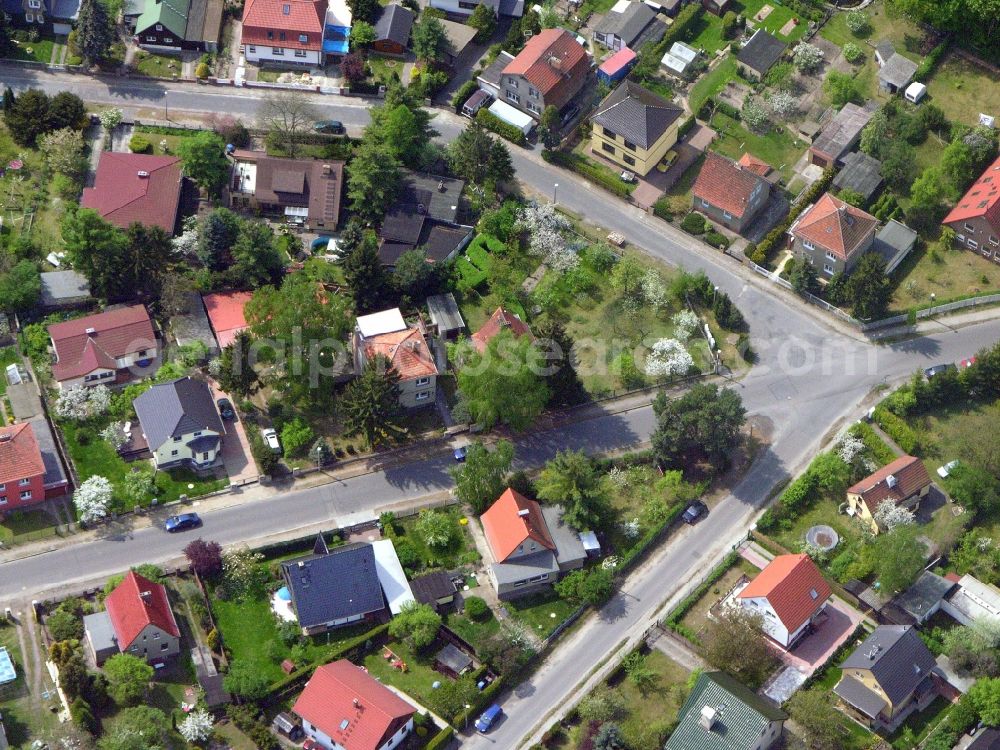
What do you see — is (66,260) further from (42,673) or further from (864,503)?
(864,503)

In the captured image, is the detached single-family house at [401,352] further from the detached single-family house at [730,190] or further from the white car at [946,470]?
the white car at [946,470]

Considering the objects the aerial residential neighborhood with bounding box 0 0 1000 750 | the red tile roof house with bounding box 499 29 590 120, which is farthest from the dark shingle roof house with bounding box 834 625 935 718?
the red tile roof house with bounding box 499 29 590 120

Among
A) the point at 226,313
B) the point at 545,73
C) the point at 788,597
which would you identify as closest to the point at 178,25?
the point at 226,313

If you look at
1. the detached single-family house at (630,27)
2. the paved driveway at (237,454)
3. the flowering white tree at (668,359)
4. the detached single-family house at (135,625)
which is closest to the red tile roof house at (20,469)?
the detached single-family house at (135,625)

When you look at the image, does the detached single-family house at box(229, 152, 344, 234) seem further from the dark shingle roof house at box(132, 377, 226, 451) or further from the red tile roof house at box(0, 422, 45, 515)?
the red tile roof house at box(0, 422, 45, 515)

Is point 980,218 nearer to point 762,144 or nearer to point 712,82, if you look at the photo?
point 762,144

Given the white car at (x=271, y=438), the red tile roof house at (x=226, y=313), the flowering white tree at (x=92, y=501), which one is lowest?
the flowering white tree at (x=92, y=501)
